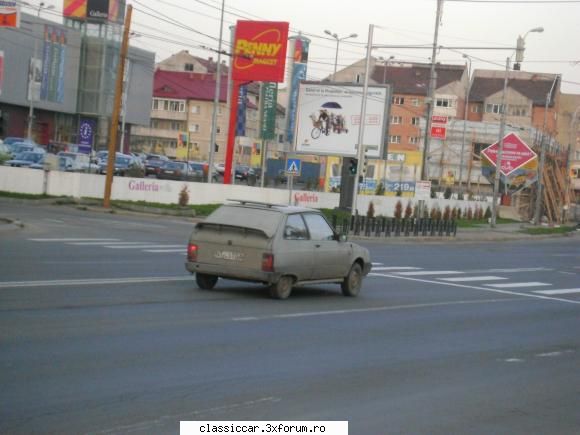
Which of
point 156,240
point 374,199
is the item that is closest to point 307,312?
point 156,240

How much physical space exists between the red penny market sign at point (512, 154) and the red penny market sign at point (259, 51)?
18.3 metres

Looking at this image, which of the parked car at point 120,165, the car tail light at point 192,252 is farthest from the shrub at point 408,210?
the car tail light at point 192,252

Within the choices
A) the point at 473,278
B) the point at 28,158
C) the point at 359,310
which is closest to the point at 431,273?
the point at 473,278

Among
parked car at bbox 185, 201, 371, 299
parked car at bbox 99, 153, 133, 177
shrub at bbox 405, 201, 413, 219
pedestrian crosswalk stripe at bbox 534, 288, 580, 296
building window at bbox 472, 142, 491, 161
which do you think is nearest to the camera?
parked car at bbox 185, 201, 371, 299

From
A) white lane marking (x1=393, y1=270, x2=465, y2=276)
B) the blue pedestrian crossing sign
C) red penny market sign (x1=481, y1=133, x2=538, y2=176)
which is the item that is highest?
red penny market sign (x1=481, y1=133, x2=538, y2=176)

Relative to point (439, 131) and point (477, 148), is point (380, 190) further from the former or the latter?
point (477, 148)

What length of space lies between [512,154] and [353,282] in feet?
157

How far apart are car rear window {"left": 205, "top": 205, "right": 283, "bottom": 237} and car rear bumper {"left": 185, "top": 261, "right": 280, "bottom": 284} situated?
0.67 m

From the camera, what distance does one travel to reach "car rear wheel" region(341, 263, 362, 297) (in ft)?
62.8

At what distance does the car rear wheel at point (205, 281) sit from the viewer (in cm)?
1772

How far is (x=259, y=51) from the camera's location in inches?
2115

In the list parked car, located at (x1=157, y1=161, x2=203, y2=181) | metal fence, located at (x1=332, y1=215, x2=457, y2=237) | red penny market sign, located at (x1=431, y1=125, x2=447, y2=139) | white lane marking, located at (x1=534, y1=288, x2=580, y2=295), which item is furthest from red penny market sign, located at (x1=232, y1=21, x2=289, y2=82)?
white lane marking, located at (x1=534, y1=288, x2=580, y2=295)

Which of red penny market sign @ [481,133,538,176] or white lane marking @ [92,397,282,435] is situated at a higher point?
red penny market sign @ [481,133,538,176]

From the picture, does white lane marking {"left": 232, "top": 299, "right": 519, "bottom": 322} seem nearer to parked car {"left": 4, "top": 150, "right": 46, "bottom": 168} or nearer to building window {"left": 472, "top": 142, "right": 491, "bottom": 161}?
parked car {"left": 4, "top": 150, "right": 46, "bottom": 168}
